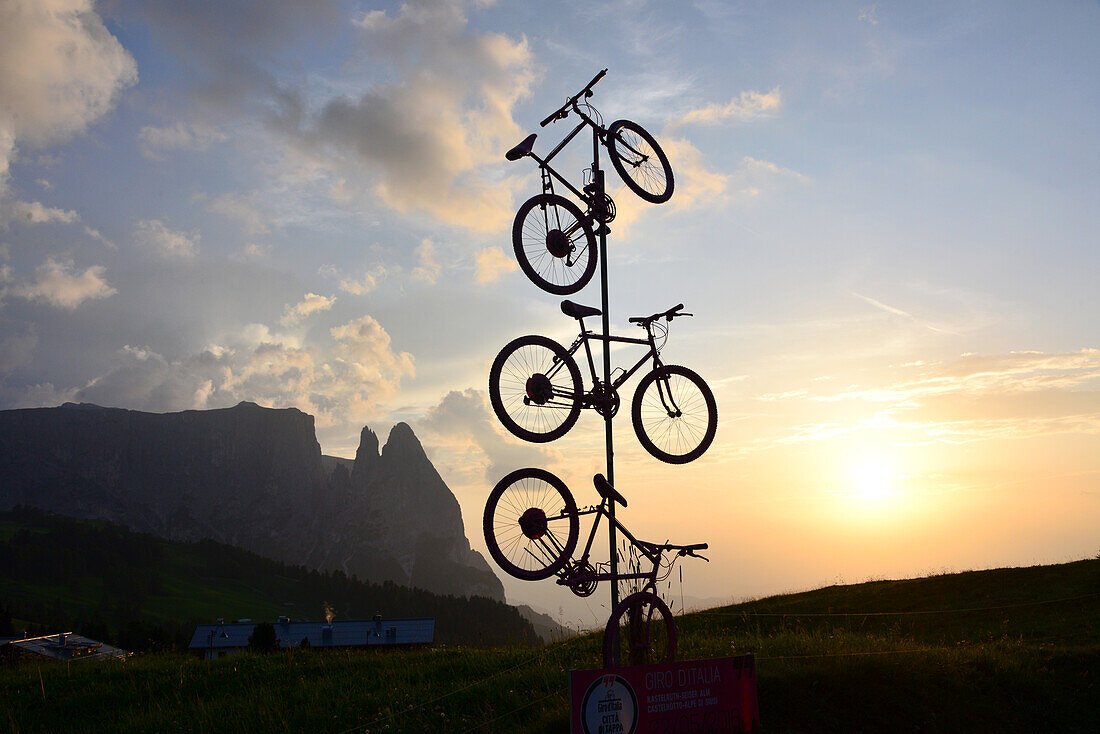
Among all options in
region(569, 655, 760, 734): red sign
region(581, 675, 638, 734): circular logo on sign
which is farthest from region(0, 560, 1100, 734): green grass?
region(581, 675, 638, 734): circular logo on sign

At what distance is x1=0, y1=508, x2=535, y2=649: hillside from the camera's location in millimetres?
139500

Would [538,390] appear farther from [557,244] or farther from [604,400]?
[557,244]

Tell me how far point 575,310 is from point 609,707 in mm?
6413

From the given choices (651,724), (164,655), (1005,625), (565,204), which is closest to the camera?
(651,724)

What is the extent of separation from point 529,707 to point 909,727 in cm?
608

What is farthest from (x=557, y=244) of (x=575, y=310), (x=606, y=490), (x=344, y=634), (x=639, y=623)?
(x=344, y=634)

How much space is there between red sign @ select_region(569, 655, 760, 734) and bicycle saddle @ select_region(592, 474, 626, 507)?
293 centimetres

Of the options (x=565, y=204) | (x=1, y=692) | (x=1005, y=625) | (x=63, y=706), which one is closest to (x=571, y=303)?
(x=565, y=204)

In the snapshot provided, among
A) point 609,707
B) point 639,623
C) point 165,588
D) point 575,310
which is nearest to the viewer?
point 609,707

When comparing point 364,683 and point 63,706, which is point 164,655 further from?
point 364,683

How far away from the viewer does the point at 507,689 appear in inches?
479

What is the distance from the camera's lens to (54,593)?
500 feet

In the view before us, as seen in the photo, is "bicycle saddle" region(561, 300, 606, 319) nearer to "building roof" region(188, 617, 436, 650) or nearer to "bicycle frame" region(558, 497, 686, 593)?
"bicycle frame" region(558, 497, 686, 593)

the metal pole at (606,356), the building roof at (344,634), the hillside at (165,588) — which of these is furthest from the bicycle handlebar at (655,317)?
the hillside at (165,588)
